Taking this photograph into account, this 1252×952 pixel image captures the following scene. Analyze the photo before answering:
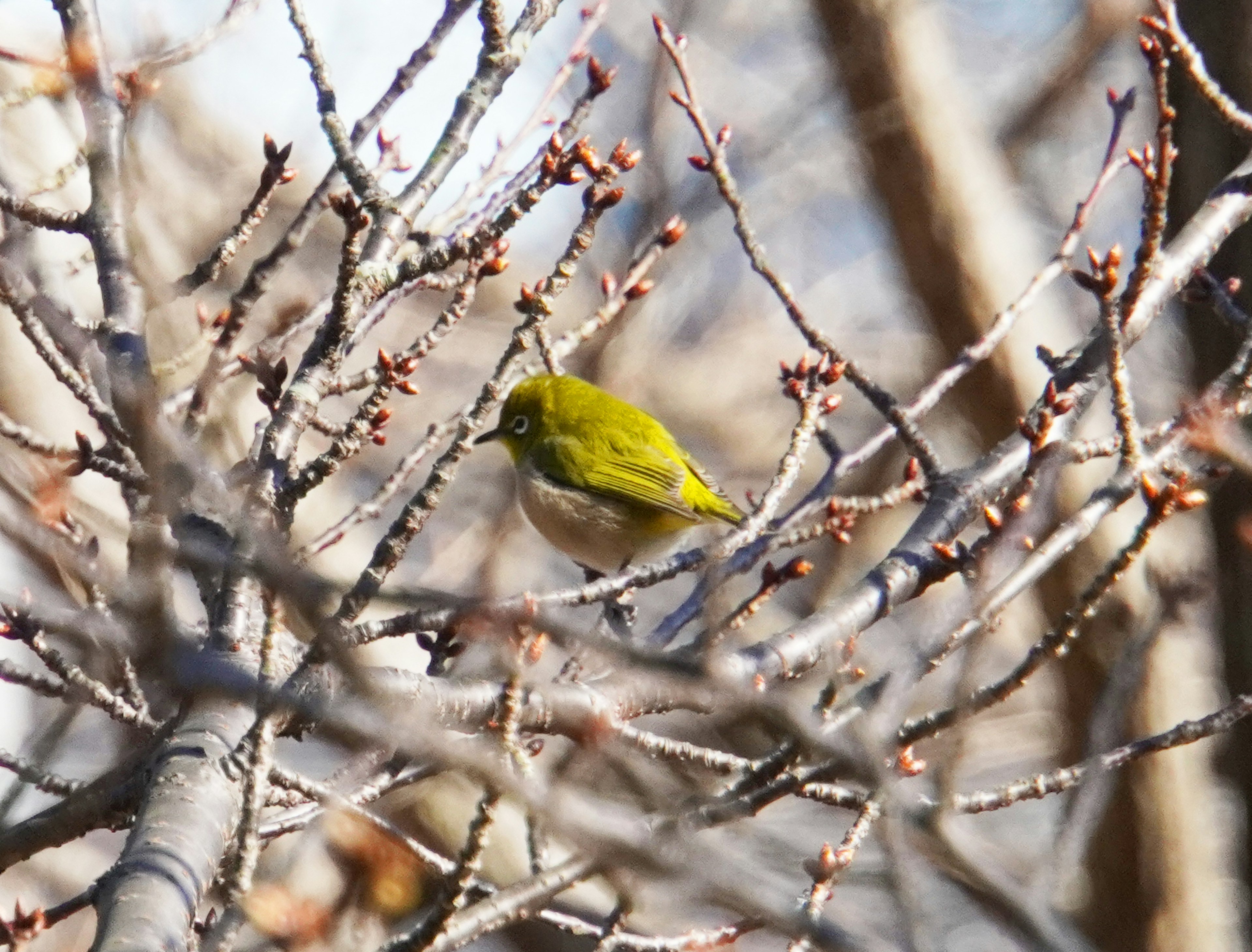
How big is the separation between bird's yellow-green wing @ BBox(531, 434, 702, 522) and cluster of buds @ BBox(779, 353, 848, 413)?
2.12 meters

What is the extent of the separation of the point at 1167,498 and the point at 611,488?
3.67 metres

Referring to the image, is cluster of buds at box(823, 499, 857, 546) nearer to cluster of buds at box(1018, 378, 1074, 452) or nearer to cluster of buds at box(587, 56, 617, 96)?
cluster of buds at box(1018, 378, 1074, 452)

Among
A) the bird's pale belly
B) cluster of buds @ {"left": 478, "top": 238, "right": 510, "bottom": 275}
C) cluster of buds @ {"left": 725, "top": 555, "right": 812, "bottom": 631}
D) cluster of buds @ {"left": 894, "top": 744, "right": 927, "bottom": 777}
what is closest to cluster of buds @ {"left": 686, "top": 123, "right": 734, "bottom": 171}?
cluster of buds @ {"left": 478, "top": 238, "right": 510, "bottom": 275}

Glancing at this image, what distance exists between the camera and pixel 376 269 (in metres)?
2.51

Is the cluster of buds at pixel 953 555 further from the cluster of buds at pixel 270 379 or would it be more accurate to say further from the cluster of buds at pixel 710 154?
the cluster of buds at pixel 270 379

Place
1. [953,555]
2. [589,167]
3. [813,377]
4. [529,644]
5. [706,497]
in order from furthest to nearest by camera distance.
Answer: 1. [706,497]
2. [813,377]
3. [953,555]
4. [589,167]
5. [529,644]

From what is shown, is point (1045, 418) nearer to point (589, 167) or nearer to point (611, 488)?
point (589, 167)

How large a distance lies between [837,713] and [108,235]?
1673mm

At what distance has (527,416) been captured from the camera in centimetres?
620

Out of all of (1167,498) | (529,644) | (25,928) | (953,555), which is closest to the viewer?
(25,928)

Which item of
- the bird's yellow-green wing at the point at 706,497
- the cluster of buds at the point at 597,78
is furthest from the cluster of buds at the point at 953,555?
the bird's yellow-green wing at the point at 706,497

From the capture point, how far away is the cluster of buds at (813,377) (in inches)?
122

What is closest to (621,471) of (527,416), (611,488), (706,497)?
(611,488)

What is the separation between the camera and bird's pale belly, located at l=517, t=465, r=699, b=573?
567 cm
